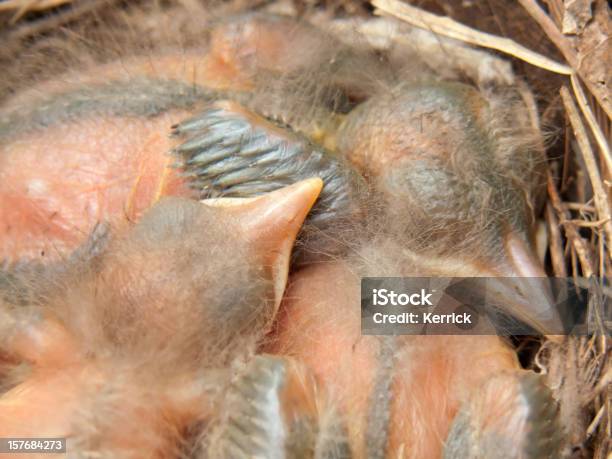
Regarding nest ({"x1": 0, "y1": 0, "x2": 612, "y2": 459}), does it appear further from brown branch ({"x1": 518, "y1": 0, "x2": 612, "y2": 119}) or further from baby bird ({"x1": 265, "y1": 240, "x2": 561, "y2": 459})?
baby bird ({"x1": 265, "y1": 240, "x2": 561, "y2": 459})

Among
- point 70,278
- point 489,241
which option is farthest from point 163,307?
point 489,241

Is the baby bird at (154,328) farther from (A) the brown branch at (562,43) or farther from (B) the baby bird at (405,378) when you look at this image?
(A) the brown branch at (562,43)

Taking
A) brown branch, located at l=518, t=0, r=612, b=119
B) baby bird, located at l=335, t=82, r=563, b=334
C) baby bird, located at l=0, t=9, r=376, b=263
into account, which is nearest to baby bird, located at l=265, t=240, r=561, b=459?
baby bird, located at l=335, t=82, r=563, b=334

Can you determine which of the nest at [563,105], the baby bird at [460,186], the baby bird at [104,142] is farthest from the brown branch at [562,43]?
the baby bird at [104,142]

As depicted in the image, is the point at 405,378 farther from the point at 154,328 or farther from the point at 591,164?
the point at 591,164

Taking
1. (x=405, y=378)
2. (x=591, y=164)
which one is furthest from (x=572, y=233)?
(x=405, y=378)

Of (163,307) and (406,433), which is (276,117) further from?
(406,433)
